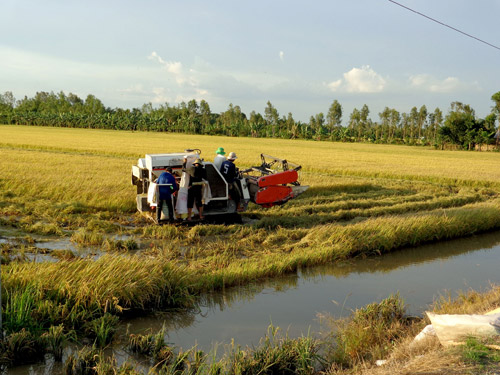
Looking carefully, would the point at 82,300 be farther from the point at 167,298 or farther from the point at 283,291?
the point at 283,291

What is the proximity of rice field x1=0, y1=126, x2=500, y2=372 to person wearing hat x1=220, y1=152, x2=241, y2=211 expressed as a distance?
75cm

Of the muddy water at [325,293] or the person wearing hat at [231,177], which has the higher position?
the person wearing hat at [231,177]

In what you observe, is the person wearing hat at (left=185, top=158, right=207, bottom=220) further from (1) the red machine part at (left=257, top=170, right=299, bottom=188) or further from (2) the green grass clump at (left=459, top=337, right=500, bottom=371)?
(2) the green grass clump at (left=459, top=337, right=500, bottom=371)

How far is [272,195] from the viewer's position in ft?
38.9

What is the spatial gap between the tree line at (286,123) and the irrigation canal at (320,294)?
59878 millimetres

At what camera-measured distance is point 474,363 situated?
4141 millimetres

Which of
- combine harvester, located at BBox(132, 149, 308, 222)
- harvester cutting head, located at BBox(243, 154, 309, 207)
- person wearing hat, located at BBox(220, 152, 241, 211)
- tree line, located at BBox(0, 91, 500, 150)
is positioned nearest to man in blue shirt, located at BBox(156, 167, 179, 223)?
combine harvester, located at BBox(132, 149, 308, 222)

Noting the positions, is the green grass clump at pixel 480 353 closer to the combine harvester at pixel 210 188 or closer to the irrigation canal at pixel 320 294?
the irrigation canal at pixel 320 294

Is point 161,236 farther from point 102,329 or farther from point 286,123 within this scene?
point 286,123

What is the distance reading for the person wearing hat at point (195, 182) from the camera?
10180 mm

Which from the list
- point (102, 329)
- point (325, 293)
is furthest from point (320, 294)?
point (102, 329)

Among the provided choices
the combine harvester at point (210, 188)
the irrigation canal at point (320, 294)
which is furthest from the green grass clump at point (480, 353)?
the combine harvester at point (210, 188)

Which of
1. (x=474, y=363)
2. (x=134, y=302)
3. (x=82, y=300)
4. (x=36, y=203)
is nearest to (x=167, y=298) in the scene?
(x=134, y=302)

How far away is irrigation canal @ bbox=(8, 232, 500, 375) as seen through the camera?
18.8ft
